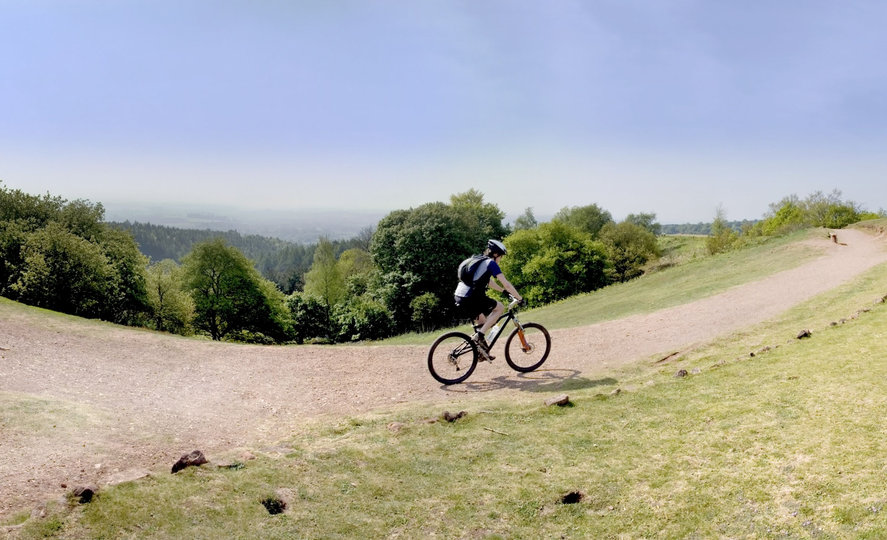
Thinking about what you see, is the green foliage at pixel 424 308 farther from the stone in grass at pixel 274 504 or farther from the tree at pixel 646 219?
the tree at pixel 646 219

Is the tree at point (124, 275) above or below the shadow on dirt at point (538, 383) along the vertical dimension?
above

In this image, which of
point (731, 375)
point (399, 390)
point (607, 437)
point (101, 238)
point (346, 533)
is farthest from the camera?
point (101, 238)

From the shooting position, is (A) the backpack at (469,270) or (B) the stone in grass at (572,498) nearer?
(B) the stone in grass at (572,498)

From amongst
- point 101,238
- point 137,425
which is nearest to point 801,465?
point 137,425

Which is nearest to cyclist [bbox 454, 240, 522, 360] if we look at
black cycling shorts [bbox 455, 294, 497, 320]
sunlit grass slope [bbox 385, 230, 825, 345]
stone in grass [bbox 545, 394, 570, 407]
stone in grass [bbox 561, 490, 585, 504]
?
black cycling shorts [bbox 455, 294, 497, 320]

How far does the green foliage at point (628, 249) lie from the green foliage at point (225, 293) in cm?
3704

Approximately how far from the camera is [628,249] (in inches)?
2259

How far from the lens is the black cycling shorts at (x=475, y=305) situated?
32.2 ft

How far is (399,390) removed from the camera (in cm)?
995

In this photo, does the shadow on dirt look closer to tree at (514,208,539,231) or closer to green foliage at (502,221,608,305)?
green foliage at (502,221,608,305)

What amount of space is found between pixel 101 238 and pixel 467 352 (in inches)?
1026

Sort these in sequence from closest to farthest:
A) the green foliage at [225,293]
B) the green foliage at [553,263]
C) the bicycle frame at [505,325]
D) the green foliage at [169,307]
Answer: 1. the bicycle frame at [505,325]
2. the green foliage at [169,307]
3. the green foliage at [225,293]
4. the green foliage at [553,263]

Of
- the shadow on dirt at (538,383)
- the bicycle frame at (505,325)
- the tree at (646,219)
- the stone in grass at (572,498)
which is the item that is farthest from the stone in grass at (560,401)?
the tree at (646,219)

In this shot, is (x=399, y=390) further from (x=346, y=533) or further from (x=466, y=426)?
(x=346, y=533)
